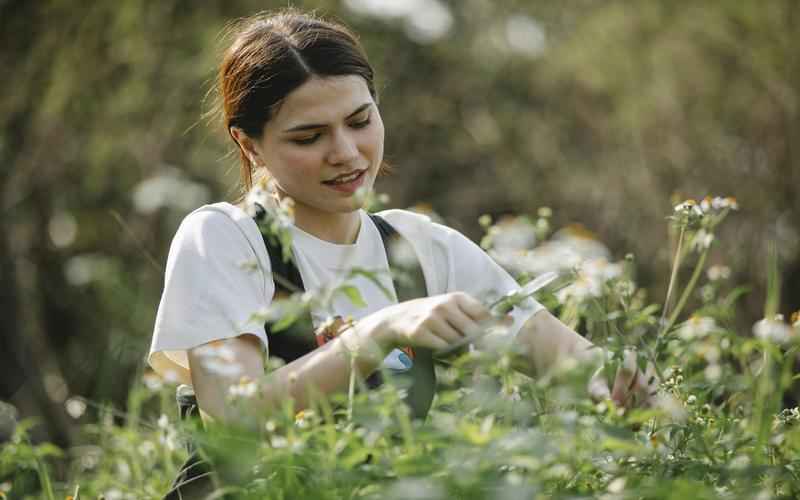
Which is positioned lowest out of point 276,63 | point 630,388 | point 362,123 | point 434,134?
point 434,134

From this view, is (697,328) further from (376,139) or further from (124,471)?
(124,471)

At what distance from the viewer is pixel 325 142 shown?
6.93 feet

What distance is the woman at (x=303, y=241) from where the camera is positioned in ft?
6.29

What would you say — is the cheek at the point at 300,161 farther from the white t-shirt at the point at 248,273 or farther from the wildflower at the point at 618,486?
the wildflower at the point at 618,486

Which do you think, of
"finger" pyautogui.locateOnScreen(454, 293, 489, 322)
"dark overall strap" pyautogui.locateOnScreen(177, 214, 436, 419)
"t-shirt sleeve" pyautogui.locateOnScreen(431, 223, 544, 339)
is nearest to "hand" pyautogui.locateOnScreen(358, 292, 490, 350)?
"finger" pyautogui.locateOnScreen(454, 293, 489, 322)

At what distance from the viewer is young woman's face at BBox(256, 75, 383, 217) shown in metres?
2.11

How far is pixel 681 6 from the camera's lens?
22.7ft

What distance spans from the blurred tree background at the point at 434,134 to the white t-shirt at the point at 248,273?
2.40 metres

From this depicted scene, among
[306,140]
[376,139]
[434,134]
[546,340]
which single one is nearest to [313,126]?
[306,140]

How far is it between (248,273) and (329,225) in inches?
11.5

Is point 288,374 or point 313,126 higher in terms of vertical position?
point 313,126

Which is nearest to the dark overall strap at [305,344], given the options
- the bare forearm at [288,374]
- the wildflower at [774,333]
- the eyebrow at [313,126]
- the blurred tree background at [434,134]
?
the bare forearm at [288,374]

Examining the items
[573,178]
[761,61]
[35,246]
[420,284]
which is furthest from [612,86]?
[420,284]

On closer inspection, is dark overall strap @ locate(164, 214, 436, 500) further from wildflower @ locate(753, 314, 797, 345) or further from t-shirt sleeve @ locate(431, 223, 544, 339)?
wildflower @ locate(753, 314, 797, 345)
